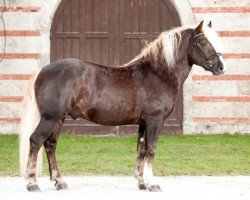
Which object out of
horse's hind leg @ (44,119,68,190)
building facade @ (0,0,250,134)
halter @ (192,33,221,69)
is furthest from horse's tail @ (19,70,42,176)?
building facade @ (0,0,250,134)

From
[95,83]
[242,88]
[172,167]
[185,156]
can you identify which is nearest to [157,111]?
[95,83]

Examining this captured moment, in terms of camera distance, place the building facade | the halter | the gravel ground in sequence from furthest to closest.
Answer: the building facade, the halter, the gravel ground

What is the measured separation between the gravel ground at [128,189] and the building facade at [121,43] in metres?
6.25

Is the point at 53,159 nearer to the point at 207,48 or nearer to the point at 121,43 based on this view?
the point at 207,48

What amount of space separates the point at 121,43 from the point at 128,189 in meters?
7.87

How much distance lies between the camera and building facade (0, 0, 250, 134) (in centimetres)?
1619

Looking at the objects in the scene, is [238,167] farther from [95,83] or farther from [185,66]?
[95,83]

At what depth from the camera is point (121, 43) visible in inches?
648

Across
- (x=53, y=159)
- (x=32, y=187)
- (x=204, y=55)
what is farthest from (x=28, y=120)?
(x=204, y=55)

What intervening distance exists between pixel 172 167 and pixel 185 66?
2.55 m

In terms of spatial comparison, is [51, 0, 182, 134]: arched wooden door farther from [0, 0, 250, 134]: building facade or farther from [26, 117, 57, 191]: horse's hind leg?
[26, 117, 57, 191]: horse's hind leg

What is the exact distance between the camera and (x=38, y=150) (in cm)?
874

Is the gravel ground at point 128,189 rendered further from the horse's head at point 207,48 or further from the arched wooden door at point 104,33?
the arched wooden door at point 104,33

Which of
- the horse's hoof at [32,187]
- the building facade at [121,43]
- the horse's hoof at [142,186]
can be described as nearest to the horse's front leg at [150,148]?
the horse's hoof at [142,186]
